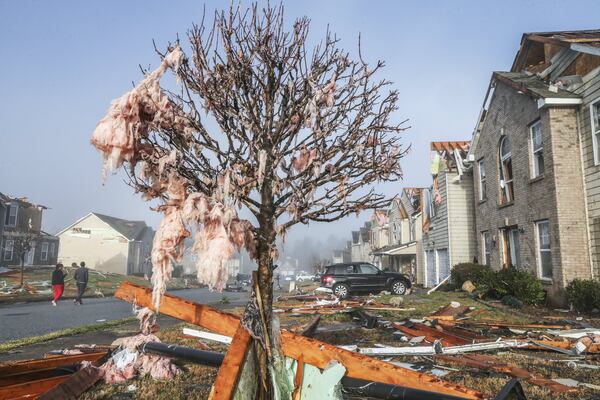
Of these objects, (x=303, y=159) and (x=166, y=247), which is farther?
(x=303, y=159)

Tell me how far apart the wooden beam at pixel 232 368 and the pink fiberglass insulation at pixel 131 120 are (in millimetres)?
1653

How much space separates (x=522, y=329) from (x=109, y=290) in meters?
28.2

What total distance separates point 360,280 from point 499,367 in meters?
14.9

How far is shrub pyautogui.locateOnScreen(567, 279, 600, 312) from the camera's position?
10594 millimetres

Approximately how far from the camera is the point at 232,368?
2715mm

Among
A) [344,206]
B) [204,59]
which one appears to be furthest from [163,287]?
[204,59]

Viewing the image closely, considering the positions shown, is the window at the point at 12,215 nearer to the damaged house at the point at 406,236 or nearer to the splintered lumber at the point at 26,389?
the damaged house at the point at 406,236

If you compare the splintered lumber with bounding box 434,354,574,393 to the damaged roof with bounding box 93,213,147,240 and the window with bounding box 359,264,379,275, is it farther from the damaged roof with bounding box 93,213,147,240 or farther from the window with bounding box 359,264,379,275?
the damaged roof with bounding box 93,213,147,240

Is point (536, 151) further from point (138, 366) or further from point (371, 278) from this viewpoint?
point (138, 366)

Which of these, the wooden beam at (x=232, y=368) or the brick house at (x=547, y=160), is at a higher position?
the brick house at (x=547, y=160)

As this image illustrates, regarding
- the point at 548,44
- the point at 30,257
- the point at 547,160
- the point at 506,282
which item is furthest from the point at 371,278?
the point at 30,257

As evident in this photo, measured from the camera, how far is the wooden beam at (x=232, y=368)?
260 centimetres

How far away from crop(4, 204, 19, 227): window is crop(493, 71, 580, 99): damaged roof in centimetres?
4345

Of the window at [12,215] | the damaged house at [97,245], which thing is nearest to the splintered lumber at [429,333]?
the window at [12,215]
